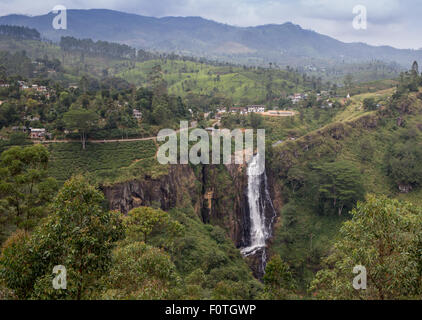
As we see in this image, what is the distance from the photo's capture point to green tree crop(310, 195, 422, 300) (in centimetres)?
829

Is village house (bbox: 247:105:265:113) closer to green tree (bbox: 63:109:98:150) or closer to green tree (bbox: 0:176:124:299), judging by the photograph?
green tree (bbox: 63:109:98:150)

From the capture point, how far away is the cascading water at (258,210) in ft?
107

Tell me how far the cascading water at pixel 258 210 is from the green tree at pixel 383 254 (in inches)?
904

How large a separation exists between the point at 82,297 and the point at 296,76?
9776 centimetres

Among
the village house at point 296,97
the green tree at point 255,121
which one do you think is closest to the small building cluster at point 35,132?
the green tree at point 255,121

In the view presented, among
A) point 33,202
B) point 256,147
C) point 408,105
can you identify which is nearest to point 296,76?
point 408,105

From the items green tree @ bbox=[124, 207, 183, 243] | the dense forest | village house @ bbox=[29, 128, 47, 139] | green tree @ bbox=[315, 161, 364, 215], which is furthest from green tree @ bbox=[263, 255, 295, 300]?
village house @ bbox=[29, 128, 47, 139]

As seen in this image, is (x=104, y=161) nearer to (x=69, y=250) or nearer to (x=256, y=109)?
(x=69, y=250)

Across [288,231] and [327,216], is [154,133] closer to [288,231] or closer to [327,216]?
[288,231]

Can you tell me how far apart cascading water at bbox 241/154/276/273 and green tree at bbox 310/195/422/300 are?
75.3ft

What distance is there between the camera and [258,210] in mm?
34906

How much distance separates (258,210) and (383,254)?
2607cm

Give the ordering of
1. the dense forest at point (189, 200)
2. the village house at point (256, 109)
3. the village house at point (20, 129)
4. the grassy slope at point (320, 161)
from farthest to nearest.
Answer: the village house at point (256, 109)
the grassy slope at point (320, 161)
the village house at point (20, 129)
the dense forest at point (189, 200)

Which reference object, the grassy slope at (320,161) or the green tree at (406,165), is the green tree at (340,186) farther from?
the green tree at (406,165)
